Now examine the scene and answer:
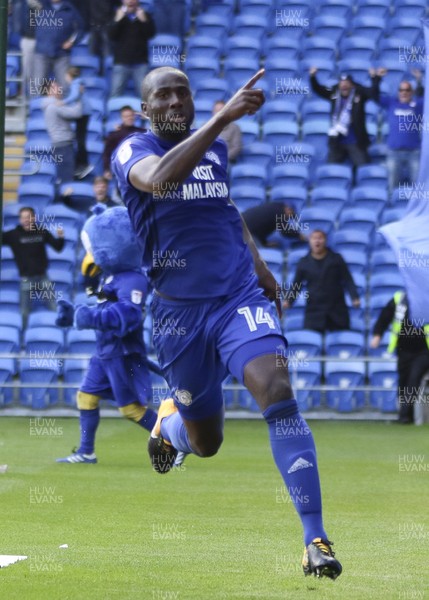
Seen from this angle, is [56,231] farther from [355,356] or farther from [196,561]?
[196,561]

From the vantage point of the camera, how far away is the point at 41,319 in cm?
1672

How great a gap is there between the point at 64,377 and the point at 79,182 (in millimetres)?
3050

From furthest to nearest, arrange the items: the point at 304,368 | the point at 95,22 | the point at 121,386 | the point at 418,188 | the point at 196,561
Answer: the point at 95,22 < the point at 304,368 < the point at 418,188 < the point at 121,386 < the point at 196,561

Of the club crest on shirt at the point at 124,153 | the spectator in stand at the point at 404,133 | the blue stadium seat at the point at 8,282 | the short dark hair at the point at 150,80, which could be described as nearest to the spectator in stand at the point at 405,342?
the spectator in stand at the point at 404,133

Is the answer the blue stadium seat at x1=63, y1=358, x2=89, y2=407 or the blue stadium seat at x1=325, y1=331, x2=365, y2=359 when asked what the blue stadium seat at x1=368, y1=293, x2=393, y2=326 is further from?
the blue stadium seat at x1=63, y1=358, x2=89, y2=407

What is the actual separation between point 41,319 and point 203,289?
35.1 ft

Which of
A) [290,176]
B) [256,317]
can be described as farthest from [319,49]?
[256,317]

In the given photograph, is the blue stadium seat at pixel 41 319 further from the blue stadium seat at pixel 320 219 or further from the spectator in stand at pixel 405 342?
the spectator in stand at pixel 405 342

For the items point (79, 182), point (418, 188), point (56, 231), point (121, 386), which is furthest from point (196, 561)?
point (79, 182)

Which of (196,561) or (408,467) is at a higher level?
(196,561)

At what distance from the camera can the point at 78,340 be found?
1658cm

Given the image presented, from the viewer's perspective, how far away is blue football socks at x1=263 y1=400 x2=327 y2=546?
18.6 ft

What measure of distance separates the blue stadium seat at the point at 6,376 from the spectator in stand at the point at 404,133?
539 cm

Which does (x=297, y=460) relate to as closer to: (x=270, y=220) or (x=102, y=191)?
(x=270, y=220)
